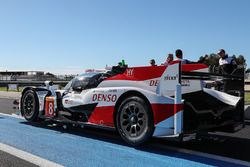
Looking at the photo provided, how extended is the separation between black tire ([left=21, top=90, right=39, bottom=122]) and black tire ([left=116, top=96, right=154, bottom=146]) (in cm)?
305

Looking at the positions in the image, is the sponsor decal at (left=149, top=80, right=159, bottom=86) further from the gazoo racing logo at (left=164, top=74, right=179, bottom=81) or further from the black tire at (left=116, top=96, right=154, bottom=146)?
the black tire at (left=116, top=96, right=154, bottom=146)

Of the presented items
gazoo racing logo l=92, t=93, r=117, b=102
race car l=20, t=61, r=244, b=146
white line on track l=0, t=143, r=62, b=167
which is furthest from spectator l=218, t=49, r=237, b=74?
white line on track l=0, t=143, r=62, b=167

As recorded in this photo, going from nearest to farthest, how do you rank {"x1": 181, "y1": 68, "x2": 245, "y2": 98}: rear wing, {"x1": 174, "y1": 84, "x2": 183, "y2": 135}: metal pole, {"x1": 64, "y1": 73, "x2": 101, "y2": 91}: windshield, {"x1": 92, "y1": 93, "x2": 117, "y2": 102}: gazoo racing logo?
{"x1": 174, "y1": 84, "x2": 183, "y2": 135}: metal pole < {"x1": 181, "y1": 68, "x2": 245, "y2": 98}: rear wing < {"x1": 92, "y1": 93, "x2": 117, "y2": 102}: gazoo racing logo < {"x1": 64, "y1": 73, "x2": 101, "y2": 91}: windshield

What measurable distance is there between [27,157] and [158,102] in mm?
2236

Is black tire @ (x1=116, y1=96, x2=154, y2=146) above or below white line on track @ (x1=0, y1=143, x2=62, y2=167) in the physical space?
above

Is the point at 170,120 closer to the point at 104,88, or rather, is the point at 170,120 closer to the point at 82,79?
the point at 104,88

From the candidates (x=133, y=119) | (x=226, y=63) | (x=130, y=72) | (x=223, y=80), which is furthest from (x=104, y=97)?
(x=226, y=63)

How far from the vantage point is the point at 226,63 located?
937cm

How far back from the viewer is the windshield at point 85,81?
7473 mm

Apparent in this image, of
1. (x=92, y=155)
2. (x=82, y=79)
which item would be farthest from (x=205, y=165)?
(x=82, y=79)

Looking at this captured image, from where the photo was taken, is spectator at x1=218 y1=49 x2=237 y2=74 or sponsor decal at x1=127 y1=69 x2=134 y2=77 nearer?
sponsor decal at x1=127 y1=69 x2=134 y2=77

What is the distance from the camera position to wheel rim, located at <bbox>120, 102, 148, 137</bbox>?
594 cm

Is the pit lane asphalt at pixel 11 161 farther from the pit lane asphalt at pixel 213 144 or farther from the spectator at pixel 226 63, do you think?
the spectator at pixel 226 63

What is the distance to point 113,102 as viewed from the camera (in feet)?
21.2
